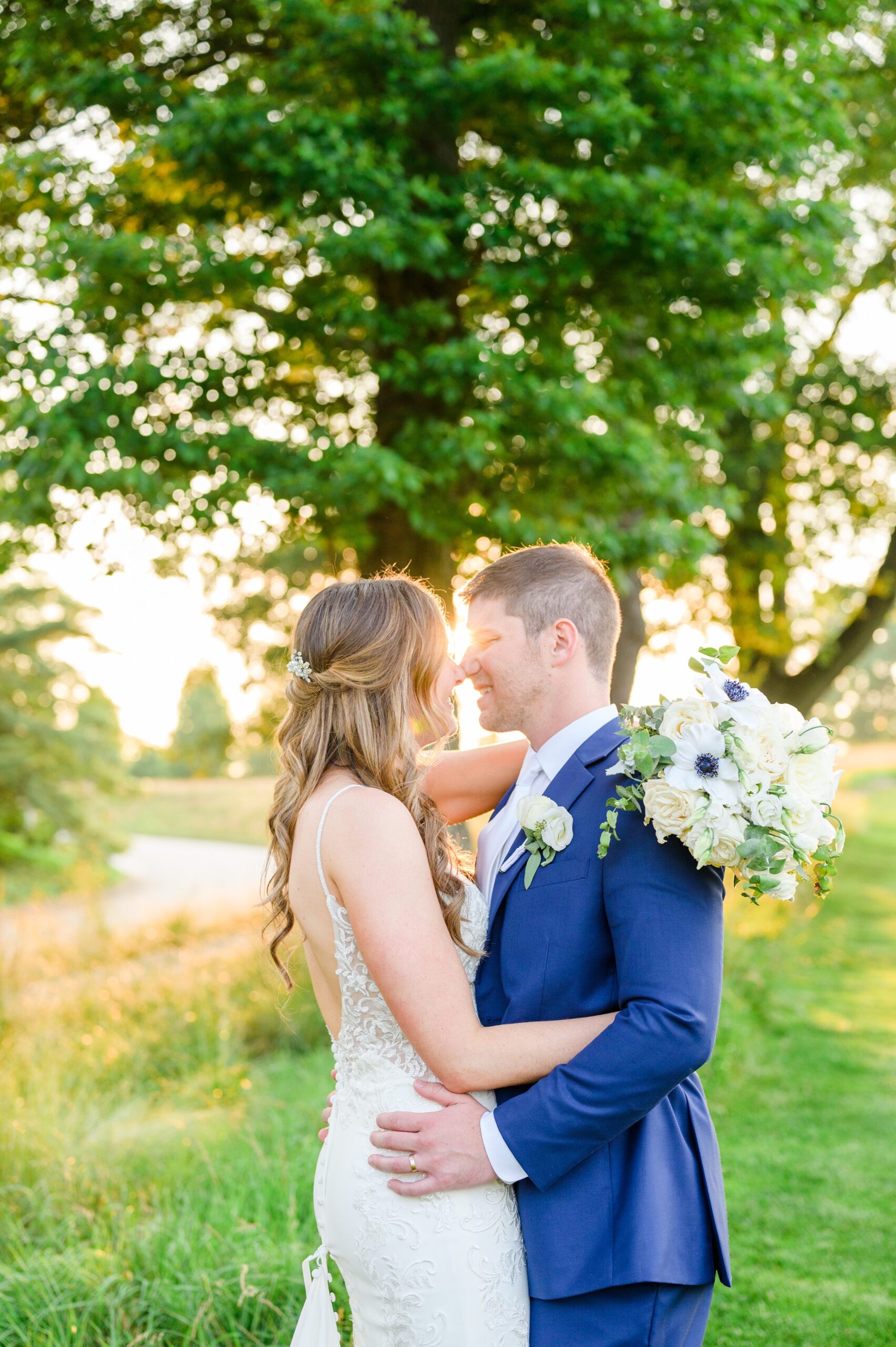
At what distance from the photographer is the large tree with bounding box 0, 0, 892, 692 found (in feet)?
19.7

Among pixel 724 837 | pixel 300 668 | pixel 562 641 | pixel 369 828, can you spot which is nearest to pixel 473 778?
pixel 562 641

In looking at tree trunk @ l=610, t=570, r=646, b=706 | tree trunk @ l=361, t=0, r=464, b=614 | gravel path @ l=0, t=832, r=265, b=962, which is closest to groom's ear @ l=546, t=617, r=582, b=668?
gravel path @ l=0, t=832, r=265, b=962

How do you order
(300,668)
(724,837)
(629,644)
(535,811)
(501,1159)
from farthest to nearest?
(629,644), (300,668), (535,811), (501,1159), (724,837)

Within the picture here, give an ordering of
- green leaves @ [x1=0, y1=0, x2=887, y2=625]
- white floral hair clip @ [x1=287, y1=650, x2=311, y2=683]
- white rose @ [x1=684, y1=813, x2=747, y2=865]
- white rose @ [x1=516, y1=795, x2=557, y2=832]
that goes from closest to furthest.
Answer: white rose @ [x1=684, y1=813, x2=747, y2=865] < white rose @ [x1=516, y1=795, x2=557, y2=832] < white floral hair clip @ [x1=287, y1=650, x2=311, y2=683] < green leaves @ [x1=0, y1=0, x2=887, y2=625]

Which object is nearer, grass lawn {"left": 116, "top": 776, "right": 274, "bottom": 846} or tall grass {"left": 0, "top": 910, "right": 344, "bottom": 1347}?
tall grass {"left": 0, "top": 910, "right": 344, "bottom": 1347}

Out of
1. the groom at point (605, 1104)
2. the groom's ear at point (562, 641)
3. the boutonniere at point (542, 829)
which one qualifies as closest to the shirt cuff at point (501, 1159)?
the groom at point (605, 1104)

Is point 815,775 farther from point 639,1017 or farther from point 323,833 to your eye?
point 323,833

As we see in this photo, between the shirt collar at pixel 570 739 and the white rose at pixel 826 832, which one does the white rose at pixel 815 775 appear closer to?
the white rose at pixel 826 832

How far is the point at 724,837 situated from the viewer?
2.12 meters

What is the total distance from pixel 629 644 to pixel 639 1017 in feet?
24.0

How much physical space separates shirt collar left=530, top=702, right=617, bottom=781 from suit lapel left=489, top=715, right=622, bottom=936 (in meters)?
0.03

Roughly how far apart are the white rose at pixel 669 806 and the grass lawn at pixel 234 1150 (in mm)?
2575

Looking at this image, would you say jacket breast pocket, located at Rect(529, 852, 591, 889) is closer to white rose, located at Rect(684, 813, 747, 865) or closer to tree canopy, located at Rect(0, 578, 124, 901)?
white rose, located at Rect(684, 813, 747, 865)

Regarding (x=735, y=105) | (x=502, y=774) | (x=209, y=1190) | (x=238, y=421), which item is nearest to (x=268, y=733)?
(x=238, y=421)
